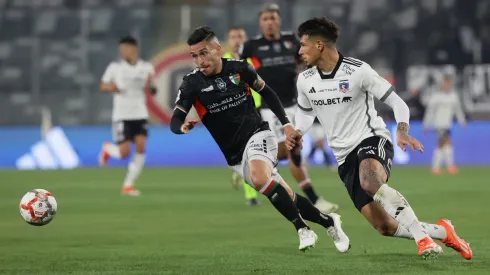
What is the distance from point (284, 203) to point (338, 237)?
539 millimetres

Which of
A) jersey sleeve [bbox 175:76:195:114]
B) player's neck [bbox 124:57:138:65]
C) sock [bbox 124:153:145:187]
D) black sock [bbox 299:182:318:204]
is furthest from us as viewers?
player's neck [bbox 124:57:138:65]

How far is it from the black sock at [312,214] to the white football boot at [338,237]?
0.14ft

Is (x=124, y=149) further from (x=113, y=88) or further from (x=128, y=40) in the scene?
(x=128, y=40)

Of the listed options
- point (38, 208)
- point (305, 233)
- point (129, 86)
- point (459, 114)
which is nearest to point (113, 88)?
point (129, 86)

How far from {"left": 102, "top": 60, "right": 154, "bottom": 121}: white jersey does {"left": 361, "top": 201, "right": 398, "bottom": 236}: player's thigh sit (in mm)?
8545

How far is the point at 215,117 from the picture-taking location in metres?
8.26

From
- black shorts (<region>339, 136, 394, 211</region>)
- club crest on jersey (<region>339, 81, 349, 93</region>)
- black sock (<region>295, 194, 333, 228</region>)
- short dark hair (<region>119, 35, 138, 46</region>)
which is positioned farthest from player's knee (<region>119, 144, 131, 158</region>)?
club crest on jersey (<region>339, 81, 349, 93</region>)

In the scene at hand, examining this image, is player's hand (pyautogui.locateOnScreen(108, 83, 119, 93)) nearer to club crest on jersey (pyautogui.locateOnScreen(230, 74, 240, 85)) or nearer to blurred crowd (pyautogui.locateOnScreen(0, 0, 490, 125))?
club crest on jersey (pyautogui.locateOnScreen(230, 74, 240, 85))

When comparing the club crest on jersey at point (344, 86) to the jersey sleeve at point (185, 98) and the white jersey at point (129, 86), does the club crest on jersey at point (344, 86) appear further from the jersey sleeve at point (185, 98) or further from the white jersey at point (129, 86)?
the white jersey at point (129, 86)

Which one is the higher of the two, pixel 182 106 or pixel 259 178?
pixel 182 106

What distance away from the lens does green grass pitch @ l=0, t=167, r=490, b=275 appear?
7191mm

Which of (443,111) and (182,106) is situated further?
(443,111)

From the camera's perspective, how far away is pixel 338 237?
796 cm

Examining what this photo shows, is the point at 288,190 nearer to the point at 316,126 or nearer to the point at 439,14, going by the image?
the point at 316,126
